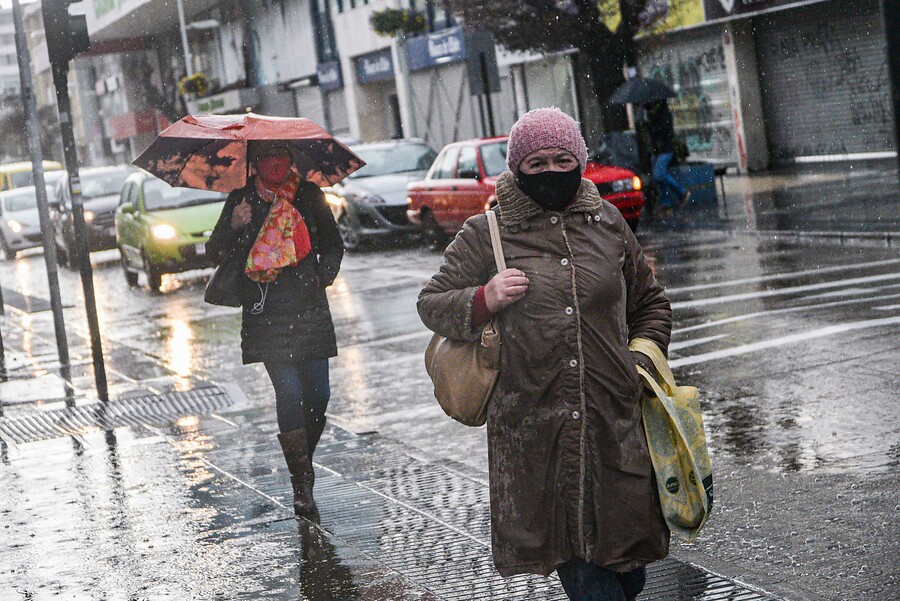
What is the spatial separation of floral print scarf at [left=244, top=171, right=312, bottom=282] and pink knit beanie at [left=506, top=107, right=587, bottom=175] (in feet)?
9.20

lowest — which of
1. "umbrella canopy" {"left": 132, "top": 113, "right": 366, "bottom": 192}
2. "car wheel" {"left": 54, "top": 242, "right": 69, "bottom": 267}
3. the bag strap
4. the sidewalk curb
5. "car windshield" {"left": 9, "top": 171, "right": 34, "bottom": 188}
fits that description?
the sidewalk curb

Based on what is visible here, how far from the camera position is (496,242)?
407 centimetres

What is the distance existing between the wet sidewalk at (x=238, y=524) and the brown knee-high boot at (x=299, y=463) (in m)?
0.09

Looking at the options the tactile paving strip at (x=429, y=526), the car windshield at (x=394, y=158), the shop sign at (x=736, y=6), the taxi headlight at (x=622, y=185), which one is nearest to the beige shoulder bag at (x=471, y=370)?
the tactile paving strip at (x=429, y=526)

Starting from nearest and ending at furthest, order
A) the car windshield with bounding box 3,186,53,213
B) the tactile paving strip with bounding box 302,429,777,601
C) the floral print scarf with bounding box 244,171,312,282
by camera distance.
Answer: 1. the tactile paving strip with bounding box 302,429,777,601
2. the floral print scarf with bounding box 244,171,312,282
3. the car windshield with bounding box 3,186,53,213

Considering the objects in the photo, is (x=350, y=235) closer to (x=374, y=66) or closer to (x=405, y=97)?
(x=405, y=97)

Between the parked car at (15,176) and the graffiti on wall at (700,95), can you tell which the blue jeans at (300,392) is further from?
the parked car at (15,176)

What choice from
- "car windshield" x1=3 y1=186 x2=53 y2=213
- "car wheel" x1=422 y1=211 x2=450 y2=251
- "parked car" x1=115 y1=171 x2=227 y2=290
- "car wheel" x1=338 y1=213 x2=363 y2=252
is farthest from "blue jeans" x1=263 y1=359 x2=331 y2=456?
"car windshield" x1=3 y1=186 x2=53 y2=213

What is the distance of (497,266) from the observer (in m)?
4.07

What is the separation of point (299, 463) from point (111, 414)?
3.41 meters

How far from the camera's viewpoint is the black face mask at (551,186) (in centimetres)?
404

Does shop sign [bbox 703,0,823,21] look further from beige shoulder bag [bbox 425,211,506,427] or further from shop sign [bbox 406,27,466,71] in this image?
beige shoulder bag [bbox 425,211,506,427]

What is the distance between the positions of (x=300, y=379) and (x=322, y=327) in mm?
286

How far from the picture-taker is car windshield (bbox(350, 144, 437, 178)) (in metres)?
25.0
